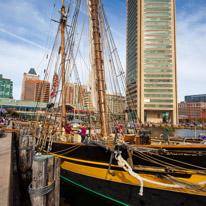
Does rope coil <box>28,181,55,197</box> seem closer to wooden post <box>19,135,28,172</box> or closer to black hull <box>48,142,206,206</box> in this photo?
black hull <box>48,142,206,206</box>

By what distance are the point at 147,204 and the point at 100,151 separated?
2.95 meters

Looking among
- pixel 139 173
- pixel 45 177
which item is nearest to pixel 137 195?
pixel 139 173

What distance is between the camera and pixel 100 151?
727cm

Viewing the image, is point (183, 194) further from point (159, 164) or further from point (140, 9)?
point (140, 9)

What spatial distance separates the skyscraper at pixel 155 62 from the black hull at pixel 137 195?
63961 millimetres

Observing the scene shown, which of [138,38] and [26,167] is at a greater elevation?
[138,38]

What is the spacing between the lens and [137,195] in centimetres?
643

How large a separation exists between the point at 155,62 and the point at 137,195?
74.3 metres

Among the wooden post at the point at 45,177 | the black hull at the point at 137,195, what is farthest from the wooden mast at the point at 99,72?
the wooden post at the point at 45,177

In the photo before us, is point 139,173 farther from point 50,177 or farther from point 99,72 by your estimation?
point 99,72

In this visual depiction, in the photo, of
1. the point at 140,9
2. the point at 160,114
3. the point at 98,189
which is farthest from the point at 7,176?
the point at 140,9

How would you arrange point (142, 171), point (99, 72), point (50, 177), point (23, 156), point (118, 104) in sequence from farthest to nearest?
point (118, 104), point (99, 72), point (23, 156), point (142, 171), point (50, 177)

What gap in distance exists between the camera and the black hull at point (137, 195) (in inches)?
223

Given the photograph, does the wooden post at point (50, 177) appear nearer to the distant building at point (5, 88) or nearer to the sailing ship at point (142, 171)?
the sailing ship at point (142, 171)
